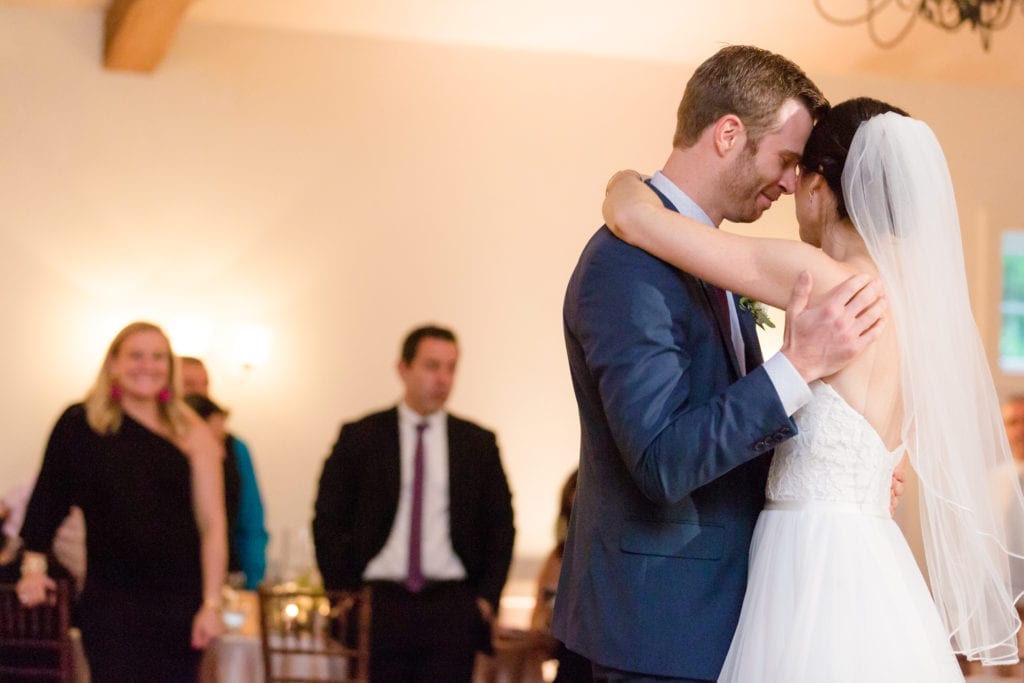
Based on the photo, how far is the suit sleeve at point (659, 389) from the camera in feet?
6.86

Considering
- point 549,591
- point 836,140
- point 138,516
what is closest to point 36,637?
point 138,516

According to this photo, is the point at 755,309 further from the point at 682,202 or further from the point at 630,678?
the point at 630,678

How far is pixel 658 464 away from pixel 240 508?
465 centimetres

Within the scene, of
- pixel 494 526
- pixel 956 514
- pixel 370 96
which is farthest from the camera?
pixel 370 96

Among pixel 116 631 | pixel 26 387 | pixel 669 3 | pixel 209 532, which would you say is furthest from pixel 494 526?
pixel 669 3

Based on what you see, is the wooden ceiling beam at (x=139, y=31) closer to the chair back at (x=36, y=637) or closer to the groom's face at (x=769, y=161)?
the chair back at (x=36, y=637)

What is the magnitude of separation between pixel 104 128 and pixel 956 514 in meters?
6.96

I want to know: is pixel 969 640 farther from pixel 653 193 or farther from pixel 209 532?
pixel 209 532

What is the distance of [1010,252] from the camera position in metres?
9.91

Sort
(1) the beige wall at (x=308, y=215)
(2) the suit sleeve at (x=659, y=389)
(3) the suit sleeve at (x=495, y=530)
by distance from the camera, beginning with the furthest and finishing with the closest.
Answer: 1. (1) the beige wall at (x=308, y=215)
2. (3) the suit sleeve at (x=495, y=530)
3. (2) the suit sleeve at (x=659, y=389)

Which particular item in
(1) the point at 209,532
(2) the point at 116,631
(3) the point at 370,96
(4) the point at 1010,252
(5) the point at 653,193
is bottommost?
(2) the point at 116,631

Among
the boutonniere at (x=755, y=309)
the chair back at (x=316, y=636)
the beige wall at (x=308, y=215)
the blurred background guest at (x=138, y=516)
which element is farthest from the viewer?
the beige wall at (x=308, y=215)

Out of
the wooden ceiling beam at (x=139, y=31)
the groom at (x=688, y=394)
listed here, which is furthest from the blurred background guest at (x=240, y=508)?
the groom at (x=688, y=394)

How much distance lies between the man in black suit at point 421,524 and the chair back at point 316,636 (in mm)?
103
